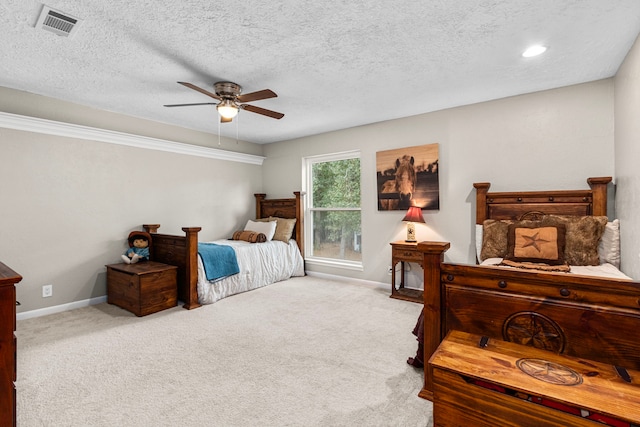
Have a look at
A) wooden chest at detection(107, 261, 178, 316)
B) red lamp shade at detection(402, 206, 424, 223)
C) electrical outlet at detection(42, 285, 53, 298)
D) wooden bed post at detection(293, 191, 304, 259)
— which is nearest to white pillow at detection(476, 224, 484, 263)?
red lamp shade at detection(402, 206, 424, 223)

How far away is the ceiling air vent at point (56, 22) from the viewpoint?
78.3 inches

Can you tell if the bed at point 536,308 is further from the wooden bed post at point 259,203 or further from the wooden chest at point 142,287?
the wooden bed post at point 259,203

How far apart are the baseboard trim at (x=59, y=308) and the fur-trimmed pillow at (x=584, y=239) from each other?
5.10 metres

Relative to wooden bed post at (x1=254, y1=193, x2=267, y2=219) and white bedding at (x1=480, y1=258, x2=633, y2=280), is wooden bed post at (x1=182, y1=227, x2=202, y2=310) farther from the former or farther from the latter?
white bedding at (x1=480, y1=258, x2=633, y2=280)

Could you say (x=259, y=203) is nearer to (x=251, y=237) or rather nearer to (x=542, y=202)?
(x=251, y=237)

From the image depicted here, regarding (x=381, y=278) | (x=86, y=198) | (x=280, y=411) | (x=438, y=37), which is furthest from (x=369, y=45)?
(x=86, y=198)

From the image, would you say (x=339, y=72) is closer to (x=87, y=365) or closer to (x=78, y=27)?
(x=78, y=27)

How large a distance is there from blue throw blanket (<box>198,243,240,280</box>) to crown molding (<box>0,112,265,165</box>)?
5.39 ft

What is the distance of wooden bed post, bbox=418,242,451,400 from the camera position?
1816 mm

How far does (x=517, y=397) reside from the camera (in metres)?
1.15

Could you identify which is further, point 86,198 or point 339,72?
point 86,198

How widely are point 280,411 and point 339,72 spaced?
272cm

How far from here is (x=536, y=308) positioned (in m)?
1.50

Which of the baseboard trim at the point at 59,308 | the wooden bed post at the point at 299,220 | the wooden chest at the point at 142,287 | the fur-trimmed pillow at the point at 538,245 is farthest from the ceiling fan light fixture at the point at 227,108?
the fur-trimmed pillow at the point at 538,245
